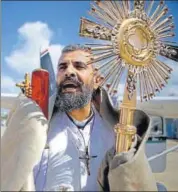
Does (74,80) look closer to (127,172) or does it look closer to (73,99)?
(73,99)

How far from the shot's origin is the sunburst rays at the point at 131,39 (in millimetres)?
950

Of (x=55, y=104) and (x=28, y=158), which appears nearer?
(x=28, y=158)

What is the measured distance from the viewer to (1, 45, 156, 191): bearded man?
0.93 metres

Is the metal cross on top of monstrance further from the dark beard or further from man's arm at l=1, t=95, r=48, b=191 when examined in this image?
man's arm at l=1, t=95, r=48, b=191

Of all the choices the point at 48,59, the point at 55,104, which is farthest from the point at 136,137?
the point at 48,59

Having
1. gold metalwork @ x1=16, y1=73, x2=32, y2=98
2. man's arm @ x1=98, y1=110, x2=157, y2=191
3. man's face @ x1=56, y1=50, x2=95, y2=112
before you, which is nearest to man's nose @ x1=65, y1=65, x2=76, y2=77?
man's face @ x1=56, y1=50, x2=95, y2=112

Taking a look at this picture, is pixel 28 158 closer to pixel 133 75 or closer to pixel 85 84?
pixel 85 84

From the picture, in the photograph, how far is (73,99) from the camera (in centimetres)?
103

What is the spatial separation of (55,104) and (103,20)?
30cm

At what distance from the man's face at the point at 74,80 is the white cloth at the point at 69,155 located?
60 mm

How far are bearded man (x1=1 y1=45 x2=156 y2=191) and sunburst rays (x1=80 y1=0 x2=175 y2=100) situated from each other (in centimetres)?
7

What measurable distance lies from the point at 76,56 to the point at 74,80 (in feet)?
0.24

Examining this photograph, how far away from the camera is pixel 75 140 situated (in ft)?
3.37

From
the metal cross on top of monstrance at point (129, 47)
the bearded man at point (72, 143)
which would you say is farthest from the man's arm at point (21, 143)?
the metal cross on top of monstrance at point (129, 47)
